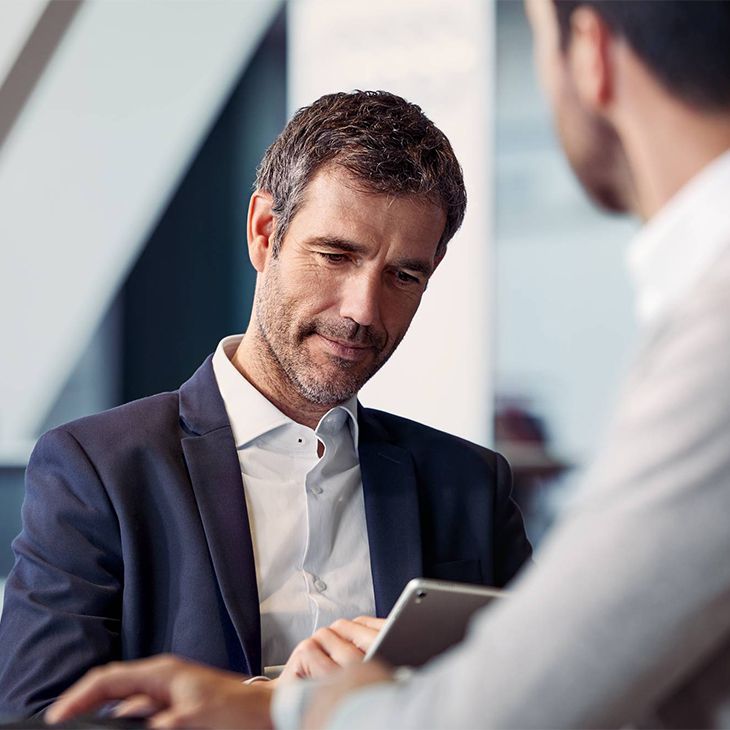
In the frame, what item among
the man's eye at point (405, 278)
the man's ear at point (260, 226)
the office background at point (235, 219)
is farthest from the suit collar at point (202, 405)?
the office background at point (235, 219)

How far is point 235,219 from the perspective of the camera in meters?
4.64

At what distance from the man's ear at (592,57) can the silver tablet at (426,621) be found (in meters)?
0.47

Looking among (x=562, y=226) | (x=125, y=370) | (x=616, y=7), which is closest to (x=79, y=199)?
(x=125, y=370)

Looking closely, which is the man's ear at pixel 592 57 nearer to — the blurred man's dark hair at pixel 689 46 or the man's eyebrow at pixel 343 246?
the blurred man's dark hair at pixel 689 46

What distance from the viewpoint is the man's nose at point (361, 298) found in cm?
183

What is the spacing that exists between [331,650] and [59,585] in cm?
46

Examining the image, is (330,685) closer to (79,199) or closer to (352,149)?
(352,149)

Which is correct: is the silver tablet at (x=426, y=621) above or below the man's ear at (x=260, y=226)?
below

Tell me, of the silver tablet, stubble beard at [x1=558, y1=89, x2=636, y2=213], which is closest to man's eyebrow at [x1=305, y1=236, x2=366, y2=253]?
the silver tablet

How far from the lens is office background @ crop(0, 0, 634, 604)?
12.3 feet

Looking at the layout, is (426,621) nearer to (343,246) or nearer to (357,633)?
(357,633)

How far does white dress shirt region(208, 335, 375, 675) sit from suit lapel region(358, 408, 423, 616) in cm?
3

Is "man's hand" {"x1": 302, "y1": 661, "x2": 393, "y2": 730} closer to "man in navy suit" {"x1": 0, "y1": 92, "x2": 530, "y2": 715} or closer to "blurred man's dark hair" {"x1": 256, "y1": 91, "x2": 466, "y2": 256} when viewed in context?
"man in navy suit" {"x1": 0, "y1": 92, "x2": 530, "y2": 715}

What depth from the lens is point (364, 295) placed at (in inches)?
72.0
